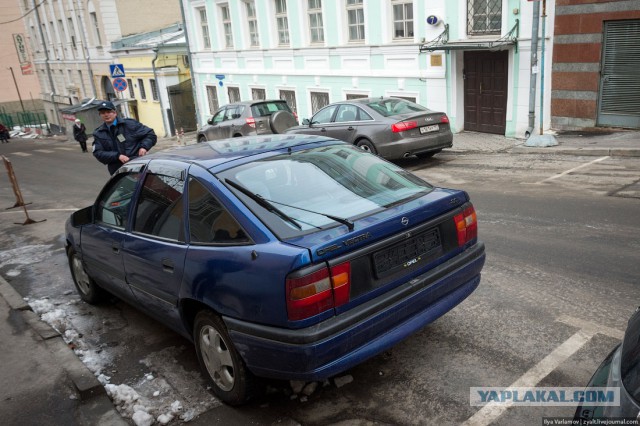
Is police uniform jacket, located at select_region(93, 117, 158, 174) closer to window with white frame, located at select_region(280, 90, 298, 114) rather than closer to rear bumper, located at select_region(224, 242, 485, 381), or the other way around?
rear bumper, located at select_region(224, 242, 485, 381)

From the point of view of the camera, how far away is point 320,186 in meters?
3.60

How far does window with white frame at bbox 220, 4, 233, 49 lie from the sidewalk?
14790 mm

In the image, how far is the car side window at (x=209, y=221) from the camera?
319 centimetres

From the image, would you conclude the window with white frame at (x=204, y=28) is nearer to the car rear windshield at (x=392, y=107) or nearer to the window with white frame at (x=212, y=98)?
the window with white frame at (x=212, y=98)

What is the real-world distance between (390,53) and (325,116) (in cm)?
530

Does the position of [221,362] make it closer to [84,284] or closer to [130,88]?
[84,284]

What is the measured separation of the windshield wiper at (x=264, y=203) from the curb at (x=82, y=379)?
5.53 feet

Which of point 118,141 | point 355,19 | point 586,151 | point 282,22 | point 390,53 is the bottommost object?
point 586,151

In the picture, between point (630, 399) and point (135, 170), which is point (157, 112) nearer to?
point (135, 170)

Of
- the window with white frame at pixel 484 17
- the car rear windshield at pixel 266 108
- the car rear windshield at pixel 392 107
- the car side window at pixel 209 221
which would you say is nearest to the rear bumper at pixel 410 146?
the car rear windshield at pixel 392 107

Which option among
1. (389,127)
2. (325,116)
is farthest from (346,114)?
(389,127)

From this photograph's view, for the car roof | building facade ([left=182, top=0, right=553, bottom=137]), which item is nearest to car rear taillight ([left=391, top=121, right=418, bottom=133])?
building facade ([left=182, top=0, right=553, bottom=137])

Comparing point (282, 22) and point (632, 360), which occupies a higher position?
point (282, 22)

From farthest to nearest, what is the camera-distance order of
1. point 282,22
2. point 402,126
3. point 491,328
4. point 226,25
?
1. point 226,25
2. point 282,22
3. point 402,126
4. point 491,328
